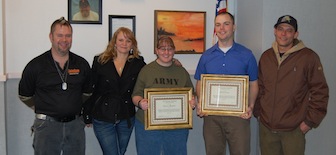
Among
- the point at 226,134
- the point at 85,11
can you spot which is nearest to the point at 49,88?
the point at 85,11

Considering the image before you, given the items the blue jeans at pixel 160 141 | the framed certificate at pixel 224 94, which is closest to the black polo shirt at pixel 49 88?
the blue jeans at pixel 160 141

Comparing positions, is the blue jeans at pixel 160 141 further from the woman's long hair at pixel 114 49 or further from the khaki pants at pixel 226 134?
the woman's long hair at pixel 114 49

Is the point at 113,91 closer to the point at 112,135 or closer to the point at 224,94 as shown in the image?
the point at 112,135

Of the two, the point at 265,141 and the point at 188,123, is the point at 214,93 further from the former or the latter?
the point at 265,141

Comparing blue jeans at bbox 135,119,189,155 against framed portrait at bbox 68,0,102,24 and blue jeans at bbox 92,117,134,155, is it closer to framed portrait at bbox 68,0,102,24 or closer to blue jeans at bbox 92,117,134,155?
blue jeans at bbox 92,117,134,155

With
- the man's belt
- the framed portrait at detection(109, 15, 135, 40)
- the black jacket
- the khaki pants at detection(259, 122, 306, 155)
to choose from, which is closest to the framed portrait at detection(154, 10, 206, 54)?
the framed portrait at detection(109, 15, 135, 40)

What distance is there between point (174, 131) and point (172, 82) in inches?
17.4

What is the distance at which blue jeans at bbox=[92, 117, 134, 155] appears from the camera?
312cm

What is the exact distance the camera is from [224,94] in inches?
121

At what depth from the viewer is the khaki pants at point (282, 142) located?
296cm

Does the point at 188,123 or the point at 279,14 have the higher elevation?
the point at 279,14

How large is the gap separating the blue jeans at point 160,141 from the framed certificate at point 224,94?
0.34m

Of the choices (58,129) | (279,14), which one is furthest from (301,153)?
(58,129)

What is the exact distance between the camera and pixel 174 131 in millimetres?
3139
